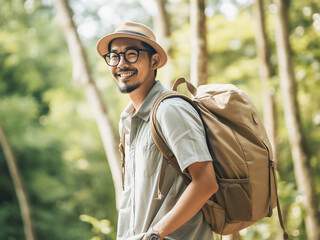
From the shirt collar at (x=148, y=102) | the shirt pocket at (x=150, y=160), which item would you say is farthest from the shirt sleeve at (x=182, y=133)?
the shirt collar at (x=148, y=102)

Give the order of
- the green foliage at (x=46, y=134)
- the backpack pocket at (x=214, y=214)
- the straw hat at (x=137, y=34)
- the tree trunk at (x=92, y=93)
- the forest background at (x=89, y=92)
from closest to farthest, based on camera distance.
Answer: the backpack pocket at (x=214, y=214) < the straw hat at (x=137, y=34) < the tree trunk at (x=92, y=93) < the forest background at (x=89, y=92) < the green foliage at (x=46, y=134)

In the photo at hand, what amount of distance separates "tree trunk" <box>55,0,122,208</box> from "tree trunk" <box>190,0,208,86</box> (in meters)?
1.84

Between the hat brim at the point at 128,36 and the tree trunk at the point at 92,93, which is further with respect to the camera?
the tree trunk at the point at 92,93

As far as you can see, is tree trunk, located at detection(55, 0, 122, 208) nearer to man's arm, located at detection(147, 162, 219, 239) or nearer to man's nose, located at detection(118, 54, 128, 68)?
man's nose, located at detection(118, 54, 128, 68)

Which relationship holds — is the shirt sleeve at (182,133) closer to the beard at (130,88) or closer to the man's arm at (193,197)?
the man's arm at (193,197)

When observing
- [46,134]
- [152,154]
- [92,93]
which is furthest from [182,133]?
[46,134]

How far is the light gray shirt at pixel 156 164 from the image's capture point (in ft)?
→ 5.34

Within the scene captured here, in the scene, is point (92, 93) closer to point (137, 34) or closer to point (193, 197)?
point (137, 34)

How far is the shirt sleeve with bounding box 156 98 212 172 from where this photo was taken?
161 cm

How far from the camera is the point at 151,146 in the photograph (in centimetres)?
179

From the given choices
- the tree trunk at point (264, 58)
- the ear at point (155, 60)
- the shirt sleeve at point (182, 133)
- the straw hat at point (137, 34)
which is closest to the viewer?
the shirt sleeve at point (182, 133)

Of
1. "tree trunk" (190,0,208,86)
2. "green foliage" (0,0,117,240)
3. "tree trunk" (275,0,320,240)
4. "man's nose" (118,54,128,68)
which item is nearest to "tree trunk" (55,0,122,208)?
"tree trunk" (190,0,208,86)

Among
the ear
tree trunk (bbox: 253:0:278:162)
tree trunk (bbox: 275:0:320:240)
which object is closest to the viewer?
the ear

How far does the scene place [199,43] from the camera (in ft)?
11.5
